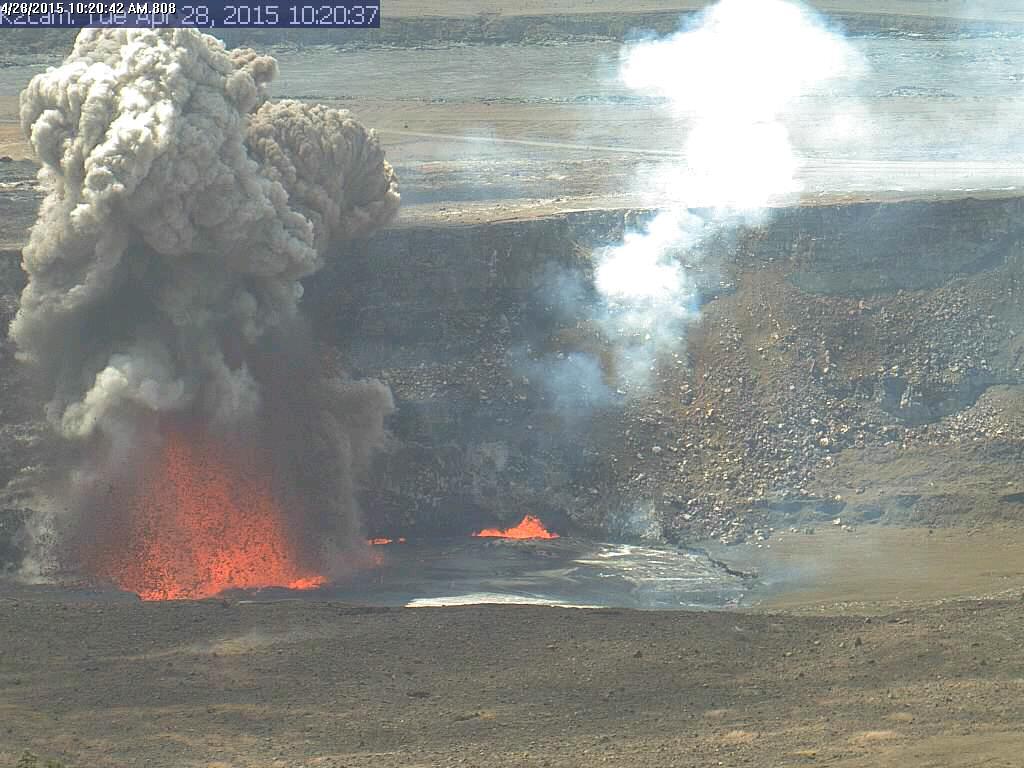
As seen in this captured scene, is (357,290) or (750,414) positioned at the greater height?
(357,290)

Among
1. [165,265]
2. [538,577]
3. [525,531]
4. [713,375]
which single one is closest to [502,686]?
[538,577]

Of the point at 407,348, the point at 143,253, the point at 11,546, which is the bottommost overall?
the point at 11,546

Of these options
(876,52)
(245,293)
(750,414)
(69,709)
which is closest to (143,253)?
(245,293)

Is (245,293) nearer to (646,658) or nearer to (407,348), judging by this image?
(407,348)

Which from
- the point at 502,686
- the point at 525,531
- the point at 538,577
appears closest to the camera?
the point at 502,686

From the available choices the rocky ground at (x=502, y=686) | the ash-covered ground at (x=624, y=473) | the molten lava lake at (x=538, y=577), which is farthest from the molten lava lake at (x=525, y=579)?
the rocky ground at (x=502, y=686)

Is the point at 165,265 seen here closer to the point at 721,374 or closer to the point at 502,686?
the point at 502,686
